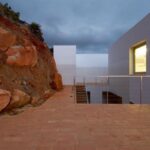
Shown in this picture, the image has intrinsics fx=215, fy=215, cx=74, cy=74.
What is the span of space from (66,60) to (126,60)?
407 cm

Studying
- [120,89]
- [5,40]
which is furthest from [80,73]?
[5,40]

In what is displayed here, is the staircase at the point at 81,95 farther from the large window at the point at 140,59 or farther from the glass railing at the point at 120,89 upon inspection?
the large window at the point at 140,59

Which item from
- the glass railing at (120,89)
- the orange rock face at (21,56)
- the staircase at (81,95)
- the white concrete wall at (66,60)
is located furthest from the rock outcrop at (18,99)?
the white concrete wall at (66,60)

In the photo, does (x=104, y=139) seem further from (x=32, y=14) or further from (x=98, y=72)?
(x=32, y=14)

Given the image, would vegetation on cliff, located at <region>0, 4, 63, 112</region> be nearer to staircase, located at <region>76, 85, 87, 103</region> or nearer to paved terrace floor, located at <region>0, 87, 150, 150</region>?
paved terrace floor, located at <region>0, 87, 150, 150</region>

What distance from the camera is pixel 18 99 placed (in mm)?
4750

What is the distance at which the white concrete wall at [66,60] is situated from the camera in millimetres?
13219

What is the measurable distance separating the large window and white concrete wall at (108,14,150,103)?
1.11ft

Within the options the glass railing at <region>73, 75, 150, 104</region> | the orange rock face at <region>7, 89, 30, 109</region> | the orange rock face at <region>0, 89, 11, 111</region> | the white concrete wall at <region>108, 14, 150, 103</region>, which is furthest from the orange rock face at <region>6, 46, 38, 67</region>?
the white concrete wall at <region>108, 14, 150, 103</region>

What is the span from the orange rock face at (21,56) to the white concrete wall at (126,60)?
404 cm

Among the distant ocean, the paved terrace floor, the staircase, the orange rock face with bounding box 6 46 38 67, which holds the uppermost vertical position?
the orange rock face with bounding box 6 46 38 67

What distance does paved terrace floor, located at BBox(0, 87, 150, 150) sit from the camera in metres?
2.46

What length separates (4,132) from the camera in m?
2.95

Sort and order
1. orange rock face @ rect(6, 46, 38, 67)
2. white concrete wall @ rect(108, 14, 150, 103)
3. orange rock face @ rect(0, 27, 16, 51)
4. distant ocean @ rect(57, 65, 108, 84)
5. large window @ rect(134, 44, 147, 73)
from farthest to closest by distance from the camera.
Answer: distant ocean @ rect(57, 65, 108, 84) → large window @ rect(134, 44, 147, 73) → white concrete wall @ rect(108, 14, 150, 103) → orange rock face @ rect(6, 46, 38, 67) → orange rock face @ rect(0, 27, 16, 51)
